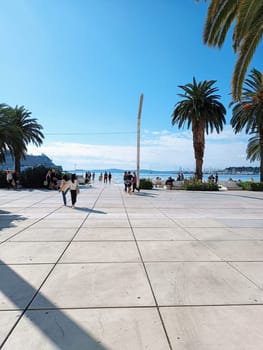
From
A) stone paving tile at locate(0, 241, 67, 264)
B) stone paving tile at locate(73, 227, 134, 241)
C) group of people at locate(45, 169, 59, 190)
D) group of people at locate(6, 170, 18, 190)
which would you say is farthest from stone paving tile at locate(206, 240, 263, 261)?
group of people at locate(6, 170, 18, 190)

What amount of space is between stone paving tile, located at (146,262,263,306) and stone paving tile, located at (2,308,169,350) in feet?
1.71

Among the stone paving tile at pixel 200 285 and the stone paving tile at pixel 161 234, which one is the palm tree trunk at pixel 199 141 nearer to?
the stone paving tile at pixel 161 234

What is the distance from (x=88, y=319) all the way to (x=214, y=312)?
1.40m

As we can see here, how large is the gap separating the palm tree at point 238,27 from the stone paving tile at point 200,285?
749 cm

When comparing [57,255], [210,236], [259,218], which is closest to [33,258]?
[57,255]

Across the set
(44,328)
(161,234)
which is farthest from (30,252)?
(161,234)

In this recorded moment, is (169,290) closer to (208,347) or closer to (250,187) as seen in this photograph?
(208,347)

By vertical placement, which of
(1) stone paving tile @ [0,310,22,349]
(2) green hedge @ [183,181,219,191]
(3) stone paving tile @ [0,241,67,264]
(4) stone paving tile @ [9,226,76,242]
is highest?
(2) green hedge @ [183,181,219,191]

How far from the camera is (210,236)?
634 centimetres

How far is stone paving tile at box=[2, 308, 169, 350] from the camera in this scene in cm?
238

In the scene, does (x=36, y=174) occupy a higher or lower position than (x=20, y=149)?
lower

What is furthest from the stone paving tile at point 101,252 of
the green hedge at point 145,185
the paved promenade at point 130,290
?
the green hedge at point 145,185

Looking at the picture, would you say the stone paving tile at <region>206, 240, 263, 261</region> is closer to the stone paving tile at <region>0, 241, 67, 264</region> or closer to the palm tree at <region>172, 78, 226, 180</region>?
the stone paving tile at <region>0, 241, 67, 264</region>

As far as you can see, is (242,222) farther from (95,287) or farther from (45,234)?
(95,287)
